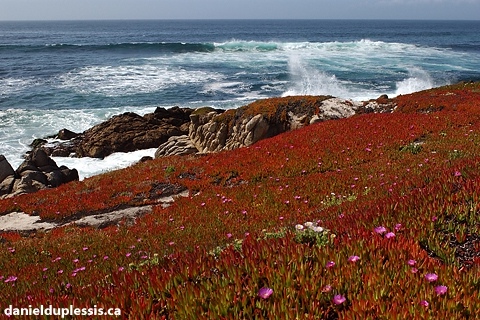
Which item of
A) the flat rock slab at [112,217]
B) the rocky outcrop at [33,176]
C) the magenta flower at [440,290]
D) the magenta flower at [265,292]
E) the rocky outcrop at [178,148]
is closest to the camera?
the magenta flower at [440,290]

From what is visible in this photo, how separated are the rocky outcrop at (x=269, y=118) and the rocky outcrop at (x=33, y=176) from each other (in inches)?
400

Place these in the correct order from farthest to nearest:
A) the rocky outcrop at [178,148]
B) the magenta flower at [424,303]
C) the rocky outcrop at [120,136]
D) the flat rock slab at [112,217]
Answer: the rocky outcrop at [120,136] < the rocky outcrop at [178,148] < the flat rock slab at [112,217] < the magenta flower at [424,303]

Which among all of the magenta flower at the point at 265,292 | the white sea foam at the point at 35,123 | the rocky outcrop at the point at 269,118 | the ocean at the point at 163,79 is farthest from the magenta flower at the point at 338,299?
the white sea foam at the point at 35,123

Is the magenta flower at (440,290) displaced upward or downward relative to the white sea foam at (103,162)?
upward

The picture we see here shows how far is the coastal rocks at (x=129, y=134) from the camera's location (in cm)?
3403

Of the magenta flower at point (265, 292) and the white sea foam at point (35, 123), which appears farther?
the white sea foam at point (35, 123)

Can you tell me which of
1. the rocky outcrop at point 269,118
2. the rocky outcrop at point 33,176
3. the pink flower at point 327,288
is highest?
the pink flower at point 327,288

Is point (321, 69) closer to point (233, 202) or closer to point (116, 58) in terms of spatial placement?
point (116, 58)

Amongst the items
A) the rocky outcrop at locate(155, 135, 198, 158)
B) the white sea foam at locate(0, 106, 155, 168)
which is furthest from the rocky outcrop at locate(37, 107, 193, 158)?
the rocky outcrop at locate(155, 135, 198, 158)

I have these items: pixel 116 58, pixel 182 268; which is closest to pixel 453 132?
pixel 182 268

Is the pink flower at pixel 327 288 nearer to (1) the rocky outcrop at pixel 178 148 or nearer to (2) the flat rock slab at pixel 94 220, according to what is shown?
(2) the flat rock slab at pixel 94 220

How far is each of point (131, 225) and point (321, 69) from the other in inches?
2798

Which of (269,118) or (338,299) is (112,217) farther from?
(269,118)

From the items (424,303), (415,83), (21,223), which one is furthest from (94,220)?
(415,83)
